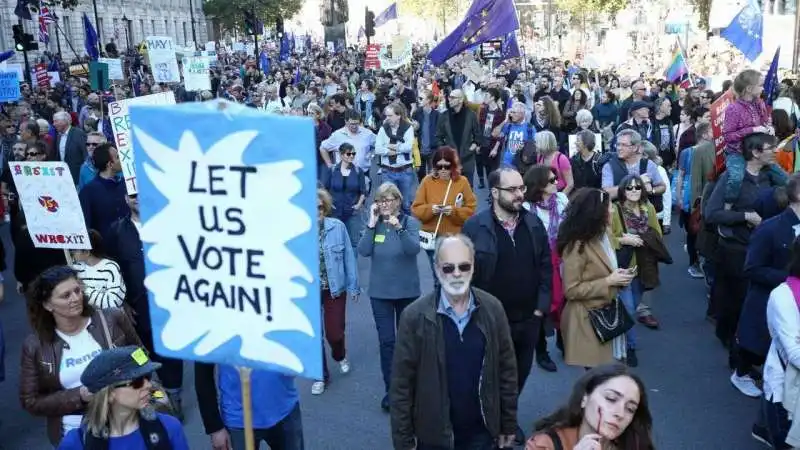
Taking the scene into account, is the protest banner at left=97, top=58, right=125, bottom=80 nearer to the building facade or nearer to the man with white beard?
the man with white beard

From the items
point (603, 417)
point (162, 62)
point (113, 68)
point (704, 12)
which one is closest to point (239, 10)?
point (704, 12)

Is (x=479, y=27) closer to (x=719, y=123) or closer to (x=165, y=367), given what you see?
(x=719, y=123)

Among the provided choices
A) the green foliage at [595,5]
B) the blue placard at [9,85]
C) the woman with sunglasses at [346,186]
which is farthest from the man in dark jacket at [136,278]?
the green foliage at [595,5]

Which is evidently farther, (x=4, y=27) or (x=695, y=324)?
(x=4, y=27)

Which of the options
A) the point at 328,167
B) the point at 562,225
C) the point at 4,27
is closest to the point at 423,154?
the point at 328,167

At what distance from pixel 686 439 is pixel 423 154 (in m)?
7.77

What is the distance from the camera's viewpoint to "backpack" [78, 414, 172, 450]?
9.63 ft

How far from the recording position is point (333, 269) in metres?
5.61

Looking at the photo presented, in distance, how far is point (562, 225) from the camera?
5.13 meters

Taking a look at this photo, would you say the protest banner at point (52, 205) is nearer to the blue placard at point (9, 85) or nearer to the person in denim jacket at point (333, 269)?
the person in denim jacket at point (333, 269)

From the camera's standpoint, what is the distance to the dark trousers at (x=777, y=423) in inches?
172

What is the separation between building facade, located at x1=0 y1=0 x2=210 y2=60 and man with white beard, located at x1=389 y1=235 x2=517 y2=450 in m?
45.6

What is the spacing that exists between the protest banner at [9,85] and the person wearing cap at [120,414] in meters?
13.9

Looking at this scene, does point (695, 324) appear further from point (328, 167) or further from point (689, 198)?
point (328, 167)
